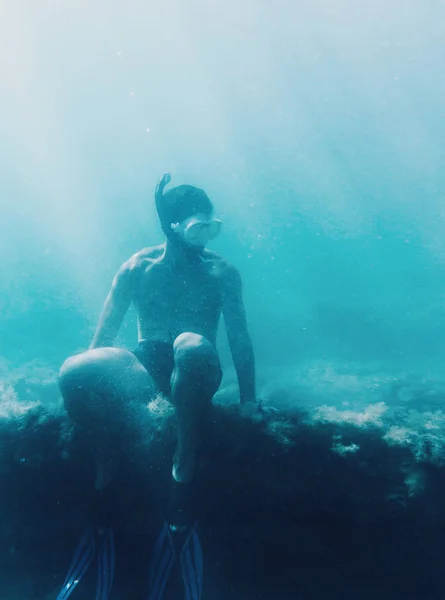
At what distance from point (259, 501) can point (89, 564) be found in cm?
117

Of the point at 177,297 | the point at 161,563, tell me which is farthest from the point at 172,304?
the point at 161,563

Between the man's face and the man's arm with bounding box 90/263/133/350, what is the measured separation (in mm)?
647

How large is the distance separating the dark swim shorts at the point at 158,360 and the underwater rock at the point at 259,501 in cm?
39

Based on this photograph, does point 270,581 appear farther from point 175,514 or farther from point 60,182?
point 60,182

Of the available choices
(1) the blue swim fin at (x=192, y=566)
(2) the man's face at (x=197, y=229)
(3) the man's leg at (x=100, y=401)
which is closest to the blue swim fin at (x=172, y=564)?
(1) the blue swim fin at (x=192, y=566)

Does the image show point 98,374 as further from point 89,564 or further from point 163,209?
point 163,209

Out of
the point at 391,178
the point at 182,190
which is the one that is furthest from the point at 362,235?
the point at 182,190

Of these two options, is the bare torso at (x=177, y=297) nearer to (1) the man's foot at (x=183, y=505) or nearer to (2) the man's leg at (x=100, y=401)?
(2) the man's leg at (x=100, y=401)

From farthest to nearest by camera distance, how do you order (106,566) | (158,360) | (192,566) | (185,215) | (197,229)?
1. (185,215)
2. (197,229)
3. (158,360)
4. (106,566)
5. (192,566)

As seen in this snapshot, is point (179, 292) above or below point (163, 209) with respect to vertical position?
below

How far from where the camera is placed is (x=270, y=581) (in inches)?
85.7

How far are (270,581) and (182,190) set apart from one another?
3054 mm

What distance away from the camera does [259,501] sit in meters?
2.17

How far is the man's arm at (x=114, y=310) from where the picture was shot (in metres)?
3.17
